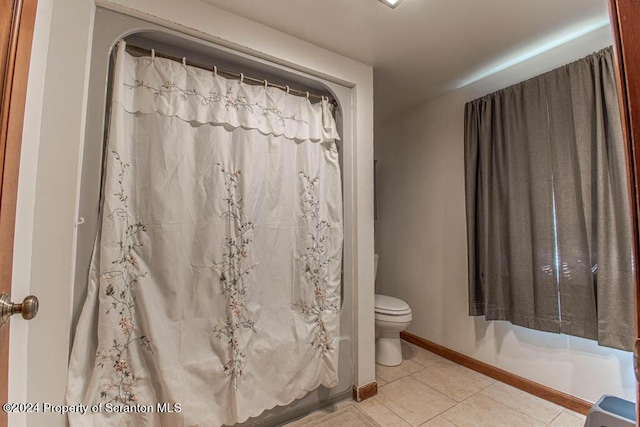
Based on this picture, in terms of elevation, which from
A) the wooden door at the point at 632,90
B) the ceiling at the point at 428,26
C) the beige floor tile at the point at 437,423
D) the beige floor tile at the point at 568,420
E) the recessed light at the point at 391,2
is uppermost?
the ceiling at the point at 428,26

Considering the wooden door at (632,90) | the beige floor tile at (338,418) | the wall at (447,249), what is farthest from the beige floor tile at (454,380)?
the wooden door at (632,90)

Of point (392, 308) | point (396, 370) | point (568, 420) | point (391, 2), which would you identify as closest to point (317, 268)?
point (392, 308)

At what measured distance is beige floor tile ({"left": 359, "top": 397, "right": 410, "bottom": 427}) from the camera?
148cm

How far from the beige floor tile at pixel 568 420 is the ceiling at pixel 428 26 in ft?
7.83

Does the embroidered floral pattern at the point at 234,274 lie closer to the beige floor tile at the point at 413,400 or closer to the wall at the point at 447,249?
the beige floor tile at the point at 413,400

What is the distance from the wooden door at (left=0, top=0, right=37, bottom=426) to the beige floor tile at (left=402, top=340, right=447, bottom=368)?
2449 mm

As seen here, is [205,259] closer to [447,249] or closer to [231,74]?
[231,74]

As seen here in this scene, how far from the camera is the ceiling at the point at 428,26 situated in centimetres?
139

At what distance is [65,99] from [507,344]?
3053mm

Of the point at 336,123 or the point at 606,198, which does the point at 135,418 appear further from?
the point at 606,198

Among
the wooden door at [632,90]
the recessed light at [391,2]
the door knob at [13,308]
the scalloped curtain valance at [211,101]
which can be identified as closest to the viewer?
the wooden door at [632,90]

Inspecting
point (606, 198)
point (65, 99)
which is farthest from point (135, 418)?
point (606, 198)

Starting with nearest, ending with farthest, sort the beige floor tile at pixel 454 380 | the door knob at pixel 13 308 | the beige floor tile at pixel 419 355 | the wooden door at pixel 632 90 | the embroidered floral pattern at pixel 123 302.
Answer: the wooden door at pixel 632 90
the door knob at pixel 13 308
the embroidered floral pattern at pixel 123 302
the beige floor tile at pixel 454 380
the beige floor tile at pixel 419 355

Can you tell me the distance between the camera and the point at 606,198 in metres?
1.43
